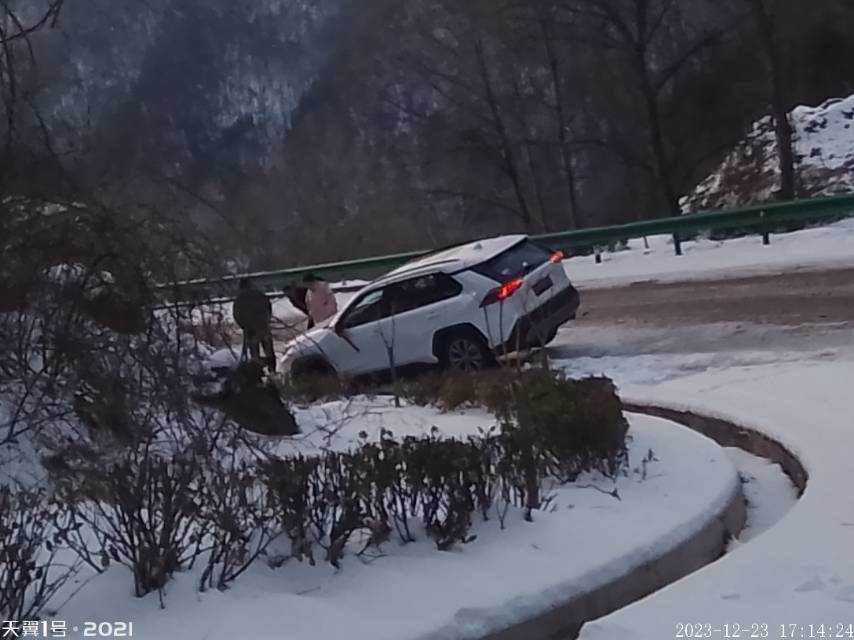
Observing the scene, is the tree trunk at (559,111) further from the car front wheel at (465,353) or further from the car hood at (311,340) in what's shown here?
the car front wheel at (465,353)

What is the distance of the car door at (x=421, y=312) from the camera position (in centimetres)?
1605

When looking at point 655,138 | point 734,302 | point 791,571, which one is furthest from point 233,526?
point 655,138

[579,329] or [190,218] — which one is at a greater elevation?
[190,218]

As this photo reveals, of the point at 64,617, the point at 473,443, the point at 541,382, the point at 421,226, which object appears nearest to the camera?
the point at 64,617

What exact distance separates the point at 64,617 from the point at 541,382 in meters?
4.45

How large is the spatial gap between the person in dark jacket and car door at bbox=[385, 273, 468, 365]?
436 centimetres

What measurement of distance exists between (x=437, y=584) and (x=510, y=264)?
10.1 m

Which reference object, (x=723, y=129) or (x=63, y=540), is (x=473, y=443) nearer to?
(x=63, y=540)

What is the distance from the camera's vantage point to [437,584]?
238 inches

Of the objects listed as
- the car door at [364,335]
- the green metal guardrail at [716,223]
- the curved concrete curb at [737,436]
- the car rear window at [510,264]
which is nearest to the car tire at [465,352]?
the car rear window at [510,264]

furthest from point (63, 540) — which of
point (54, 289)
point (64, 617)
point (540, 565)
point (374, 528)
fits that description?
point (54, 289)

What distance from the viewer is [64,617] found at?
557cm

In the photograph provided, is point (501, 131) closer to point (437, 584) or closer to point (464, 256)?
point (464, 256)

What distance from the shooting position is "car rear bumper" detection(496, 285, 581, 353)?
15.5 meters
